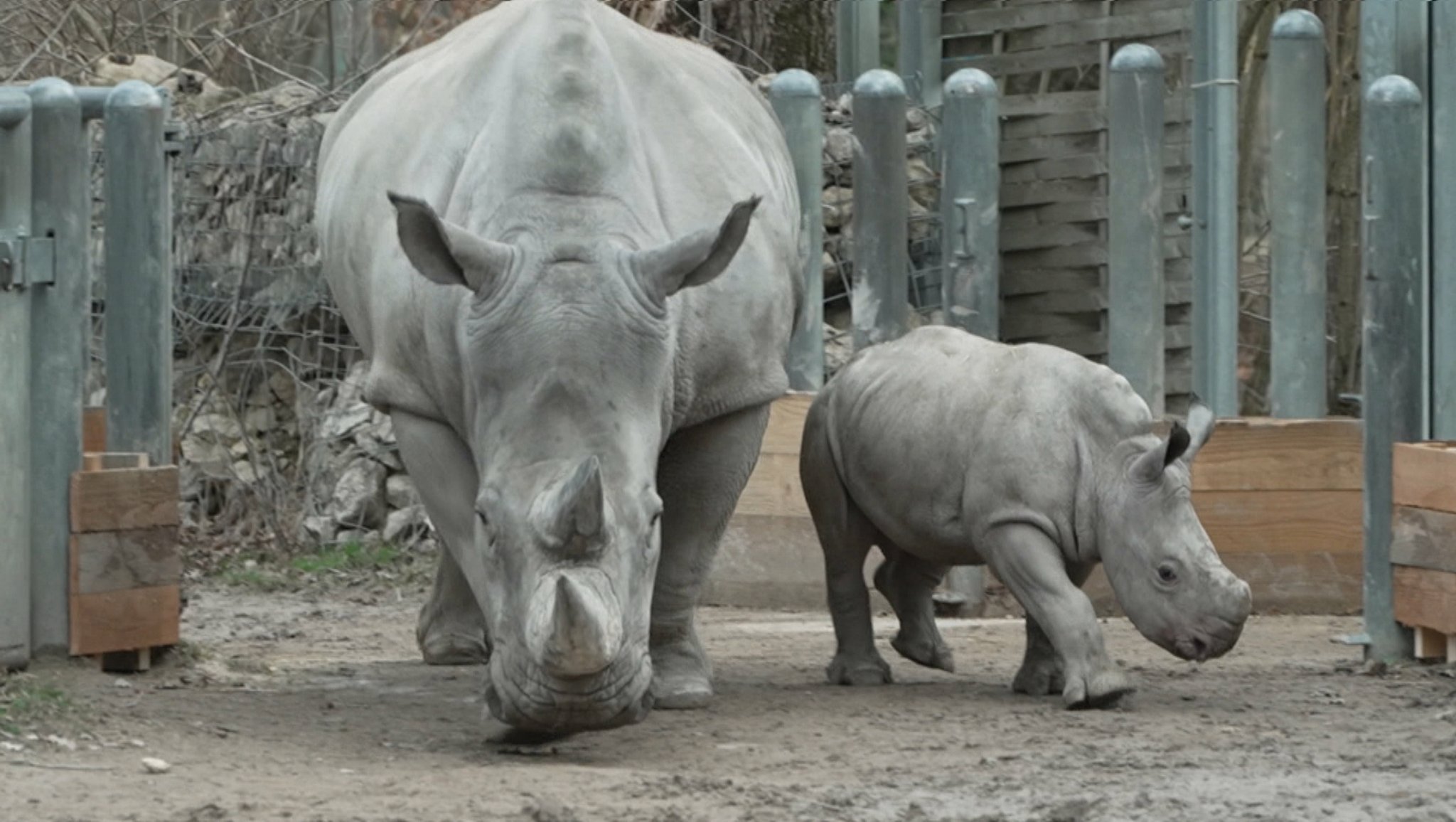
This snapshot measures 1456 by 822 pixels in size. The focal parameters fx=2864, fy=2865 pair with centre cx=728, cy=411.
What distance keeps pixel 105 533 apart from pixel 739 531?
2.89 m

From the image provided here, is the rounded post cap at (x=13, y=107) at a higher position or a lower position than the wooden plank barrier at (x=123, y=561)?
higher

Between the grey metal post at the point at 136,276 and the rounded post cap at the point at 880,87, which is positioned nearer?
the grey metal post at the point at 136,276

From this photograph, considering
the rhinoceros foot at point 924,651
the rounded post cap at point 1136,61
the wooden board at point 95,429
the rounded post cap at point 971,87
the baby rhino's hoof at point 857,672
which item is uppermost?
the rounded post cap at point 1136,61

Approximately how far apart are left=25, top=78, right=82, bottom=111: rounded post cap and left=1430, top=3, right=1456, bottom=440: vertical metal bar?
12.6ft

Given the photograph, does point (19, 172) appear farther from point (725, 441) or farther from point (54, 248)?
point (725, 441)

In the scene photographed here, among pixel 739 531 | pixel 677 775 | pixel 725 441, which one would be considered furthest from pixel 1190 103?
pixel 677 775

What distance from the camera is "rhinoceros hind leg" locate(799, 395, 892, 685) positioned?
8000mm

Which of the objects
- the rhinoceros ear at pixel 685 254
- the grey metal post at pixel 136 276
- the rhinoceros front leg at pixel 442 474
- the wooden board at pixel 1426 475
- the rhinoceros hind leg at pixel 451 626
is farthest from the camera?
the rhinoceros hind leg at pixel 451 626

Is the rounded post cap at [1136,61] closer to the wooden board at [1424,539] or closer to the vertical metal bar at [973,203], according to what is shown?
the vertical metal bar at [973,203]

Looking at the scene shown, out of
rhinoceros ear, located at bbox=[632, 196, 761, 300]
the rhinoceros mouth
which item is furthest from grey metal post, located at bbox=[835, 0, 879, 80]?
the rhinoceros mouth

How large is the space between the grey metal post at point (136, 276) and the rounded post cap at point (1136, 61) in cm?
336

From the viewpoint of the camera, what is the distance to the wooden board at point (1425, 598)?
25.5 ft

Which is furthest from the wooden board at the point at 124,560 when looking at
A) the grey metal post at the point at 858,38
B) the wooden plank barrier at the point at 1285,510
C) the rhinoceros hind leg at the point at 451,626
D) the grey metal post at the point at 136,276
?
the grey metal post at the point at 858,38

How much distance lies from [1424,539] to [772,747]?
2.25 m
